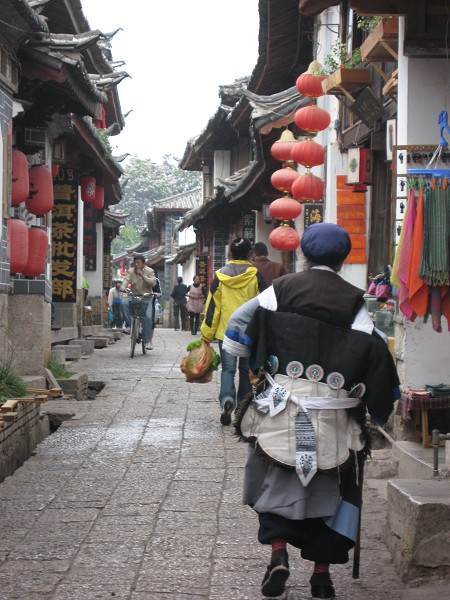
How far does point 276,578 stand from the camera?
16.3 feet

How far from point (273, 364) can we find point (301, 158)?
37.7ft

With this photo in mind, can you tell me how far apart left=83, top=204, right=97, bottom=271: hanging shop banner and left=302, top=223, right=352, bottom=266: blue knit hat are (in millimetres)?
23705

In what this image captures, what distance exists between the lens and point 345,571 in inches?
228

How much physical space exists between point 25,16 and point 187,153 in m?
28.9

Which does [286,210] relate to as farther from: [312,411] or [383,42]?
[312,411]

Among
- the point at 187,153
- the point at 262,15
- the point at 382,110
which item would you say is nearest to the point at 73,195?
the point at 262,15

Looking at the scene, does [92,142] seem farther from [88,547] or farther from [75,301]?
[88,547]

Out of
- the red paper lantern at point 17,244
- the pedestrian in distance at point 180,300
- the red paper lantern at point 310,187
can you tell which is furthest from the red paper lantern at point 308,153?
the pedestrian in distance at point 180,300

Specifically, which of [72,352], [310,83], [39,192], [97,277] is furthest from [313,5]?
[97,277]

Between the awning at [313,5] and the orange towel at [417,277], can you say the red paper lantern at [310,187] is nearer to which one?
the awning at [313,5]

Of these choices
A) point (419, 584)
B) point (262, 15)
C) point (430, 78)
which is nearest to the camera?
point (419, 584)

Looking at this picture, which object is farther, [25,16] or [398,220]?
[25,16]

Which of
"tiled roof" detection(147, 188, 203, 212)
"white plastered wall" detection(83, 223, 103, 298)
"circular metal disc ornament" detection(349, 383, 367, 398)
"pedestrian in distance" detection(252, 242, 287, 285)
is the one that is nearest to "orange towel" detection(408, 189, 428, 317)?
"circular metal disc ornament" detection(349, 383, 367, 398)

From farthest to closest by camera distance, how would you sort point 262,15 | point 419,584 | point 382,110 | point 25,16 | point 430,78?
point 262,15, point 382,110, point 25,16, point 430,78, point 419,584
